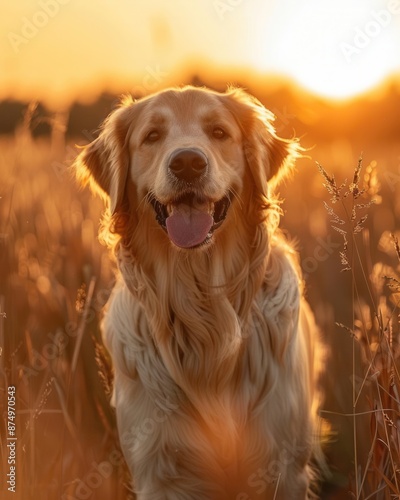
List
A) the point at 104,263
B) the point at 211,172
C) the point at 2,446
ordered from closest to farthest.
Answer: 1. the point at 2,446
2. the point at 211,172
3. the point at 104,263

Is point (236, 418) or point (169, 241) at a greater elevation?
point (169, 241)

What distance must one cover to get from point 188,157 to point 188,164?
27 millimetres

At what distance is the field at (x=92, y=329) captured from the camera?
243cm

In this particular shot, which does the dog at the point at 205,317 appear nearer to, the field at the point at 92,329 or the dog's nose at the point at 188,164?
the dog's nose at the point at 188,164

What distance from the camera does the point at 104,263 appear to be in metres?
3.97

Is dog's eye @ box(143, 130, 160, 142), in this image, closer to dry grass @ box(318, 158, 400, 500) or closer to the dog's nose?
the dog's nose

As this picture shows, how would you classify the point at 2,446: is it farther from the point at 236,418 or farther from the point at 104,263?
the point at 104,263

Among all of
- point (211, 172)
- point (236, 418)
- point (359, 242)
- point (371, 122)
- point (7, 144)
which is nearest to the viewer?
point (211, 172)

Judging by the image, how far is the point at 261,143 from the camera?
10.5 ft

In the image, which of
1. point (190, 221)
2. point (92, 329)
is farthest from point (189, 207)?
point (92, 329)

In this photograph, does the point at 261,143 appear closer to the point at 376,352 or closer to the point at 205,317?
the point at 205,317

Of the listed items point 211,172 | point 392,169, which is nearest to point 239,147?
point 211,172

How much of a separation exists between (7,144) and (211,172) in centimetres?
198

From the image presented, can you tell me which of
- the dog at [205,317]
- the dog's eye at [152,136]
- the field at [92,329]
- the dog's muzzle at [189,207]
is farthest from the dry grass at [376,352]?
the dog's eye at [152,136]
